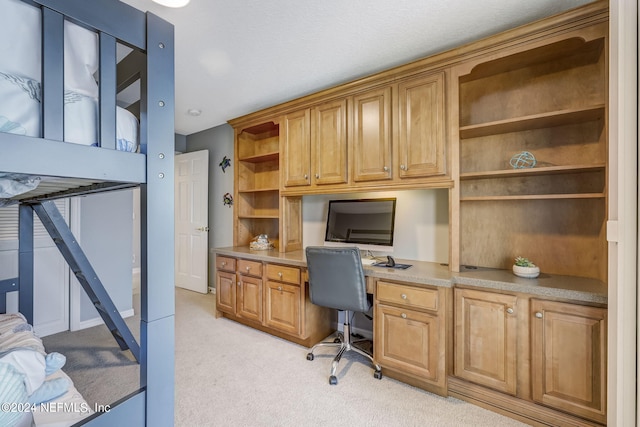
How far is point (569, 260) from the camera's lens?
1889 mm

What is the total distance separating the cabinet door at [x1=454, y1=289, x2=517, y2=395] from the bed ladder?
94.7 inches

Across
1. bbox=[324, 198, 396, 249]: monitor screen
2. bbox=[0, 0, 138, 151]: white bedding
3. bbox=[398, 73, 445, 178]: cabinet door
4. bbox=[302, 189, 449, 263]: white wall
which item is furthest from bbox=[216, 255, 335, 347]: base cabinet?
bbox=[0, 0, 138, 151]: white bedding

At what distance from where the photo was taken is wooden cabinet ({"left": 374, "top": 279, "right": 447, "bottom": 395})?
6.02ft

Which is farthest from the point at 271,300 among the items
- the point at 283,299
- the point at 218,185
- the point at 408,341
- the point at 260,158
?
the point at 218,185

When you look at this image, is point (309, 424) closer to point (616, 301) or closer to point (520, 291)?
point (520, 291)

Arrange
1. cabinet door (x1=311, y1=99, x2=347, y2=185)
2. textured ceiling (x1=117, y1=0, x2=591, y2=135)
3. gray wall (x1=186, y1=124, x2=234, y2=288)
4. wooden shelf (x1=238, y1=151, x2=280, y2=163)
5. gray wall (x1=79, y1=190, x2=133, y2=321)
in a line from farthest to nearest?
gray wall (x1=186, y1=124, x2=234, y2=288), wooden shelf (x1=238, y1=151, x2=280, y2=163), gray wall (x1=79, y1=190, x2=133, y2=321), cabinet door (x1=311, y1=99, x2=347, y2=185), textured ceiling (x1=117, y1=0, x2=591, y2=135)

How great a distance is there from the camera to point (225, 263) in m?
3.12

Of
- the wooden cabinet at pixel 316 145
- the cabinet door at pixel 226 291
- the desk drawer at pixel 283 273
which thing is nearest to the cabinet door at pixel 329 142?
the wooden cabinet at pixel 316 145

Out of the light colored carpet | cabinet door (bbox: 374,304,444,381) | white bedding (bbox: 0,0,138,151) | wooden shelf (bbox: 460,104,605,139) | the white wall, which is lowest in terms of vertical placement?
the light colored carpet

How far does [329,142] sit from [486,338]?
1.95m

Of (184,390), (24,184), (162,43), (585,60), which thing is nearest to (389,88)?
(585,60)

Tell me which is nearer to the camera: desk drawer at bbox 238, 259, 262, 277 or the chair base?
the chair base

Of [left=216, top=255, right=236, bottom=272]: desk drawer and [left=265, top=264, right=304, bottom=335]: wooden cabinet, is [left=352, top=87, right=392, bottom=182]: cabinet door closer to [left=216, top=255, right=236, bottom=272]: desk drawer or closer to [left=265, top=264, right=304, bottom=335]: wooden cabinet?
[left=265, top=264, right=304, bottom=335]: wooden cabinet

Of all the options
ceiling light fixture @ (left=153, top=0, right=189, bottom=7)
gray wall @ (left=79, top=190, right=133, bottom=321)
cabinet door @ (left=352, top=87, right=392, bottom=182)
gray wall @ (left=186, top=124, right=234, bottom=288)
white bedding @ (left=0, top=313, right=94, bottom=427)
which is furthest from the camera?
gray wall @ (left=186, top=124, right=234, bottom=288)
